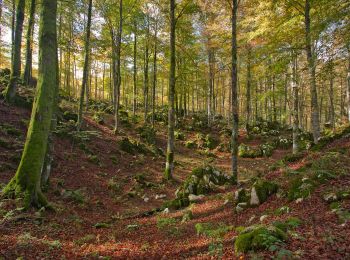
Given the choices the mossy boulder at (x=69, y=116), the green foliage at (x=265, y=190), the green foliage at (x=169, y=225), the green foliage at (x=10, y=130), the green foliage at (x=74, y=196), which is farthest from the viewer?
the mossy boulder at (x=69, y=116)

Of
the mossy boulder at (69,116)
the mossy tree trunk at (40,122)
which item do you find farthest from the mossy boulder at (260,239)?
the mossy boulder at (69,116)

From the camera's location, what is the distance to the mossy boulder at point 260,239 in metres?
4.62

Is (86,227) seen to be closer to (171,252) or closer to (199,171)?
(171,252)

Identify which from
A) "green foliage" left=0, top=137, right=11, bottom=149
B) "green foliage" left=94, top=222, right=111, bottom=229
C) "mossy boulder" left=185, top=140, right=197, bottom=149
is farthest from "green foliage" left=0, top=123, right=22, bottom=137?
"mossy boulder" left=185, top=140, right=197, bottom=149

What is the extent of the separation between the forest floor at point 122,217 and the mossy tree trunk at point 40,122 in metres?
0.53

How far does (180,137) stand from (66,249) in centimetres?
2014

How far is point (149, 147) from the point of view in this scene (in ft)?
67.5

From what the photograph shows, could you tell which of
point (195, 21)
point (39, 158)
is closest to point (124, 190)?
point (39, 158)

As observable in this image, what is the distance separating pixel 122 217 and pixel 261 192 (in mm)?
4785

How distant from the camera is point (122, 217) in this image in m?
9.65

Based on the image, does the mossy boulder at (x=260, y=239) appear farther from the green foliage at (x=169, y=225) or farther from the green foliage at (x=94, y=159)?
the green foliage at (x=94, y=159)

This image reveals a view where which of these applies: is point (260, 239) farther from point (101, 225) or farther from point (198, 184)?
point (198, 184)

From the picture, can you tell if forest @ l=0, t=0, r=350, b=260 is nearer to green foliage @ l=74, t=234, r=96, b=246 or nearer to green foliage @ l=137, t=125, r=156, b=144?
green foliage @ l=74, t=234, r=96, b=246

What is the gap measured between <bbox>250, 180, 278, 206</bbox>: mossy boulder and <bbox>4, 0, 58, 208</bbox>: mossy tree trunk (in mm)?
6388
